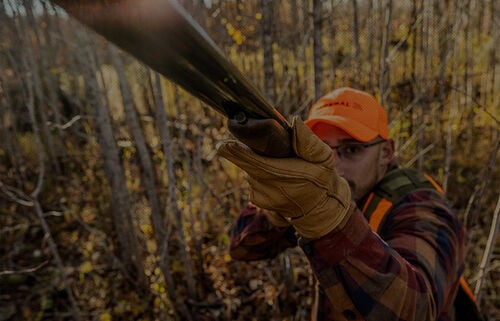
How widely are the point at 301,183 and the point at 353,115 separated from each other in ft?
2.36

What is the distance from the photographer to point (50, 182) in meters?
4.89

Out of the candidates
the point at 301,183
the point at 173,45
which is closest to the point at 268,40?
the point at 301,183

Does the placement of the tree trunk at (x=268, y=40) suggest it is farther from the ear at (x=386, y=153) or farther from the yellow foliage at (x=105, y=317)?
the yellow foliage at (x=105, y=317)

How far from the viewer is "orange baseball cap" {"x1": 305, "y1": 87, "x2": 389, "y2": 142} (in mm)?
1335

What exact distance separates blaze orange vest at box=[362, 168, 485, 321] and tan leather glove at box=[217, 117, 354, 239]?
47 centimetres

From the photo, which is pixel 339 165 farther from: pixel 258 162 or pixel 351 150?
pixel 258 162

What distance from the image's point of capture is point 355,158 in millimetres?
1390

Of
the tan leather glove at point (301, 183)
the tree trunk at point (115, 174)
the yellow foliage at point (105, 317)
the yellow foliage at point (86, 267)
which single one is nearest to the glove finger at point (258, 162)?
the tan leather glove at point (301, 183)

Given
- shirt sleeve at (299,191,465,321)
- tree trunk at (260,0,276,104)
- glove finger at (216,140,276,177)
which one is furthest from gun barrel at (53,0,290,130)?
tree trunk at (260,0,276,104)

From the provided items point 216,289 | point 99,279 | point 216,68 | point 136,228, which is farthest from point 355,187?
point 99,279

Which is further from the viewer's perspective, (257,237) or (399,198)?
(257,237)

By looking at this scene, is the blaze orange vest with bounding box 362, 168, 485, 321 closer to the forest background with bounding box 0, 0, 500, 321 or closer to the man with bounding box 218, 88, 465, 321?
the man with bounding box 218, 88, 465, 321

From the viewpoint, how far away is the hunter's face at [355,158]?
1.37m

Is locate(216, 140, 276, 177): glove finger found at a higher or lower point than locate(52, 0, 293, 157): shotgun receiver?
lower
